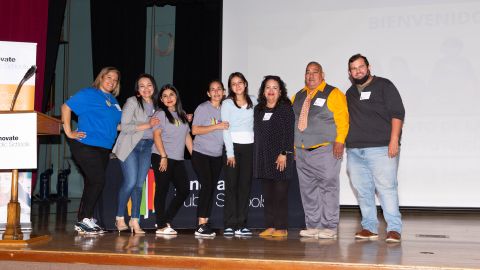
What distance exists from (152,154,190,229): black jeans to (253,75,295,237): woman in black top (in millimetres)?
575

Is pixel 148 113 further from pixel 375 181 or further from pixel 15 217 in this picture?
pixel 375 181

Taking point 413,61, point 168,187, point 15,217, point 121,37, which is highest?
point 121,37

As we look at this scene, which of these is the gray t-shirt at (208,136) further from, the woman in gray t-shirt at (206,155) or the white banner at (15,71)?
the white banner at (15,71)

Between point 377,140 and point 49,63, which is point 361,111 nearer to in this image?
point 377,140

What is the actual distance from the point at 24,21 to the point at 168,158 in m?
3.16

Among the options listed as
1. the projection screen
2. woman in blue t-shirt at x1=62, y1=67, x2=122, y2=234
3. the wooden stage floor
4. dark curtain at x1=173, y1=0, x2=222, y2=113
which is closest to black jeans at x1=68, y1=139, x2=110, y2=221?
Answer: woman in blue t-shirt at x1=62, y1=67, x2=122, y2=234

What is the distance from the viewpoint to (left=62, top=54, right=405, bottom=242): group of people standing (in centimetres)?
351

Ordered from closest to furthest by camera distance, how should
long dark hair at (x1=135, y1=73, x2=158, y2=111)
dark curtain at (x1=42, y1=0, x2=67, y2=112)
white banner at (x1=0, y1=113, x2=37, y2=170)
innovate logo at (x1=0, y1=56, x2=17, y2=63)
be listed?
white banner at (x1=0, y1=113, x2=37, y2=170) → innovate logo at (x1=0, y1=56, x2=17, y2=63) → long dark hair at (x1=135, y1=73, x2=158, y2=111) → dark curtain at (x1=42, y1=0, x2=67, y2=112)

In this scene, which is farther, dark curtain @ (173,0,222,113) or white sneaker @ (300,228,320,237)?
dark curtain @ (173,0,222,113)

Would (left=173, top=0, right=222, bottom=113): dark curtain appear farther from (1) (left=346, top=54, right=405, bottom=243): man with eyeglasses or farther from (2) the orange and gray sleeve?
(1) (left=346, top=54, right=405, bottom=243): man with eyeglasses

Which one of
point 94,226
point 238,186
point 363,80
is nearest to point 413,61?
point 363,80

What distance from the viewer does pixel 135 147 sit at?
3.79 m

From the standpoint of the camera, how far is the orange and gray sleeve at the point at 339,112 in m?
3.53

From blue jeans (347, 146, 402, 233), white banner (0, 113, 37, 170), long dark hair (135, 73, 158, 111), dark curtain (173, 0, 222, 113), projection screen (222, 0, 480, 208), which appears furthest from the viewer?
dark curtain (173, 0, 222, 113)
